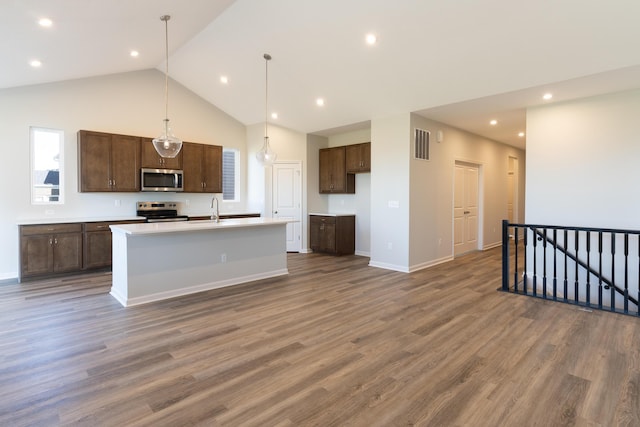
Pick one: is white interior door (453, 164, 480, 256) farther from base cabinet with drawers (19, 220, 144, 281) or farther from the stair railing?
base cabinet with drawers (19, 220, 144, 281)

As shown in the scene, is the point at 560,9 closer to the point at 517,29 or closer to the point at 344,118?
the point at 517,29

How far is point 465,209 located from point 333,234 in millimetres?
3017

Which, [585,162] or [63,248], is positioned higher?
[585,162]

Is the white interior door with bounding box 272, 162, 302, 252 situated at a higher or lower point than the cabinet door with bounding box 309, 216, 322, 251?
higher

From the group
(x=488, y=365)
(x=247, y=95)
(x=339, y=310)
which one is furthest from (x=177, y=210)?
(x=488, y=365)

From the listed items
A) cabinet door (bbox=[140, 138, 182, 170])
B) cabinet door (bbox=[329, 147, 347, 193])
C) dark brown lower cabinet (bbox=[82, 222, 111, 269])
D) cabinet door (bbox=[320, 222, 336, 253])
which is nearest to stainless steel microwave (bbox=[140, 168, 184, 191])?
cabinet door (bbox=[140, 138, 182, 170])

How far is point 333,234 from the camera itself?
291 inches

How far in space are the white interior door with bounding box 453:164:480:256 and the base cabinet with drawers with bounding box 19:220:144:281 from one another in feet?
21.5

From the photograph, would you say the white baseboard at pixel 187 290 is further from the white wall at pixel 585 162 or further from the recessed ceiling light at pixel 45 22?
the white wall at pixel 585 162

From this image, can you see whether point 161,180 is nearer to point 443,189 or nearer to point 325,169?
point 325,169

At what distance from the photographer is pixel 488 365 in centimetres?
265

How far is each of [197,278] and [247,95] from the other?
3.82m

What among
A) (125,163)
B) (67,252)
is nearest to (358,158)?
(125,163)

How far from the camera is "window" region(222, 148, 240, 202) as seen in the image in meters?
7.90
